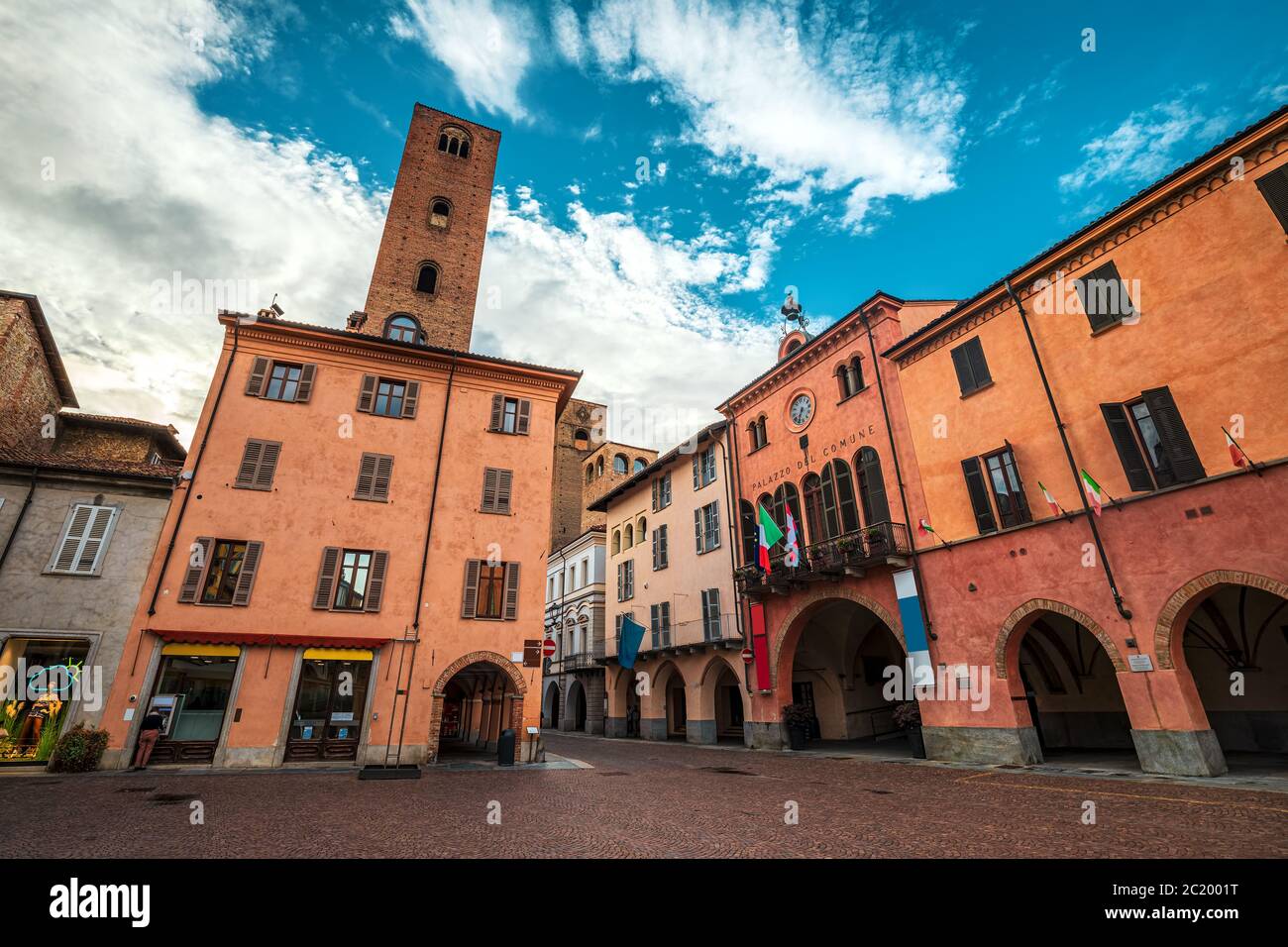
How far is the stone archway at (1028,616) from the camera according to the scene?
13.2 m

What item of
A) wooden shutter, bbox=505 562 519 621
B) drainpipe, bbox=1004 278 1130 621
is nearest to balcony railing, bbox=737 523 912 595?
drainpipe, bbox=1004 278 1130 621

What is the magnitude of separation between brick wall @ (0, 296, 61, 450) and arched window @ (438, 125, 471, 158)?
1998cm

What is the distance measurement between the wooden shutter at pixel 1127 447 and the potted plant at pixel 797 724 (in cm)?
1289

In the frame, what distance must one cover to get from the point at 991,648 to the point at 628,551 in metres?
20.2

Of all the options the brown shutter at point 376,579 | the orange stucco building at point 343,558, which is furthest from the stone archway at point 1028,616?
the brown shutter at point 376,579

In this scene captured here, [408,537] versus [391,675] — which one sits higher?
[408,537]

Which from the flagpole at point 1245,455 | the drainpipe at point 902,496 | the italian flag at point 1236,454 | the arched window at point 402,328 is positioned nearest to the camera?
the flagpole at point 1245,455

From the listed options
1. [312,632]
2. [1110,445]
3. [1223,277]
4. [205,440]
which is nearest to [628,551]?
[312,632]

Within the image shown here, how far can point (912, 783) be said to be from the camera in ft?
40.8

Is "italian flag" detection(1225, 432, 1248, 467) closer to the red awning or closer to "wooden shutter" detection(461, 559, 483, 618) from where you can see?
"wooden shutter" detection(461, 559, 483, 618)

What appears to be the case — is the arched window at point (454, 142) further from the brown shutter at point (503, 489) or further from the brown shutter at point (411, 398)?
the brown shutter at point (503, 489)

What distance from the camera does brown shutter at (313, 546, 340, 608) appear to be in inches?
661

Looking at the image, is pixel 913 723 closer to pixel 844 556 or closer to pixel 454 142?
pixel 844 556
